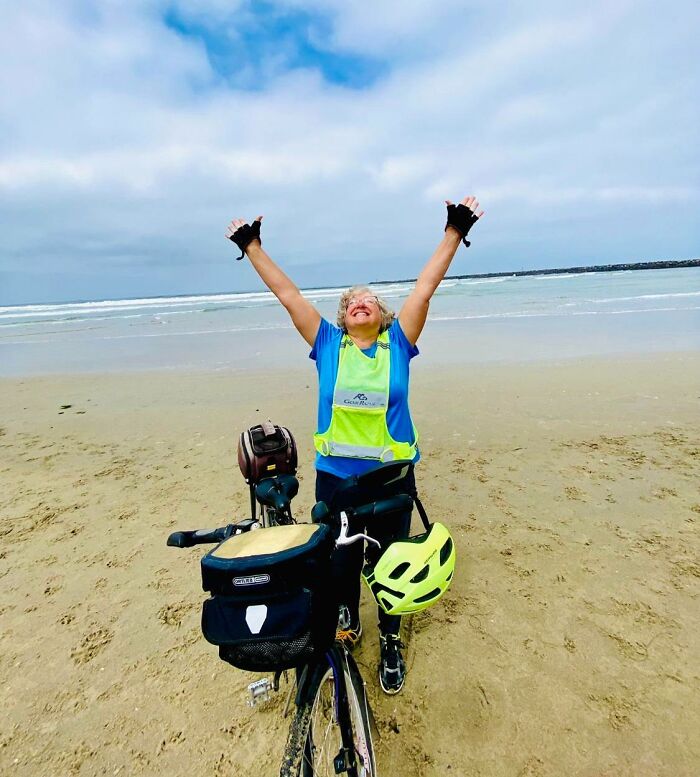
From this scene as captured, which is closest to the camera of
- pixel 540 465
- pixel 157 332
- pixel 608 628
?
pixel 608 628

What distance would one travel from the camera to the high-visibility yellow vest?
2346 mm

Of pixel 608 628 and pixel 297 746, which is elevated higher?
pixel 297 746

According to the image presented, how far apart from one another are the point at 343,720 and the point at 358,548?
71 centimetres

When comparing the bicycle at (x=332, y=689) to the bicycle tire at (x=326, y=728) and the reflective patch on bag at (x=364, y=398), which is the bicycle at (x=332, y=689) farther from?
the reflective patch on bag at (x=364, y=398)

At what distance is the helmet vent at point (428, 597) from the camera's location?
1.75 meters

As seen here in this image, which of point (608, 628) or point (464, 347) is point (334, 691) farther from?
point (464, 347)

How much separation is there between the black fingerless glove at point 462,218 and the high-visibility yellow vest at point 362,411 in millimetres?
992

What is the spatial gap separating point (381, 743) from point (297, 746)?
96cm

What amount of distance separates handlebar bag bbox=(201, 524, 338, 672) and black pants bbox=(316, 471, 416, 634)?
0.77 metres

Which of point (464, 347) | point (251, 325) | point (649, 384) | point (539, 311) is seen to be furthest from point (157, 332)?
point (649, 384)

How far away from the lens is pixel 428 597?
1775 mm

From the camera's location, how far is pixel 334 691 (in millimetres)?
1768

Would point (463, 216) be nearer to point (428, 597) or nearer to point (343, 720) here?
point (428, 597)

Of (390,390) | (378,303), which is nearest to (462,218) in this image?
(378,303)
